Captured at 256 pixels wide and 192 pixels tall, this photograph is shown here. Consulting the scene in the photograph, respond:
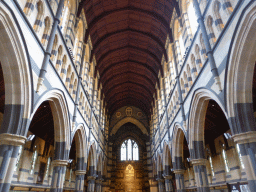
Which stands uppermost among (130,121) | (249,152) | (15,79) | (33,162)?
(130,121)

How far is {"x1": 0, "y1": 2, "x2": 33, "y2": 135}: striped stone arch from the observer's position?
602cm

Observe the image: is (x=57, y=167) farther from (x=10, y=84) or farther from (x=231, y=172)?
(x=231, y=172)

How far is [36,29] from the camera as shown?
7.67 metres

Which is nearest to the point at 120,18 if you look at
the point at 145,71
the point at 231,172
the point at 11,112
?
the point at 145,71

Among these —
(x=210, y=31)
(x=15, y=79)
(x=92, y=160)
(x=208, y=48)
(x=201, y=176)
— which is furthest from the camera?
(x=92, y=160)

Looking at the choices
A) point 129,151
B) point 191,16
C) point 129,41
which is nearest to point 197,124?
point 191,16

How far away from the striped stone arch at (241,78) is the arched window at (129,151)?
28.0 m

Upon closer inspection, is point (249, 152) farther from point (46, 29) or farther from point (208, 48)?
point (46, 29)

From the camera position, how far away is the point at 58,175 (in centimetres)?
1005

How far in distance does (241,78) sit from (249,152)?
2.43 m

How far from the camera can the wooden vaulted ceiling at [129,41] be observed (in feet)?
53.2

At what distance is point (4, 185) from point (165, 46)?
53.2 ft

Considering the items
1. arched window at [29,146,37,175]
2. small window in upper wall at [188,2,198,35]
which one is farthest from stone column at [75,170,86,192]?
small window in upper wall at [188,2,198,35]

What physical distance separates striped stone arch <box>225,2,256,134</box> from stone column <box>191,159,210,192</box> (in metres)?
4.61
